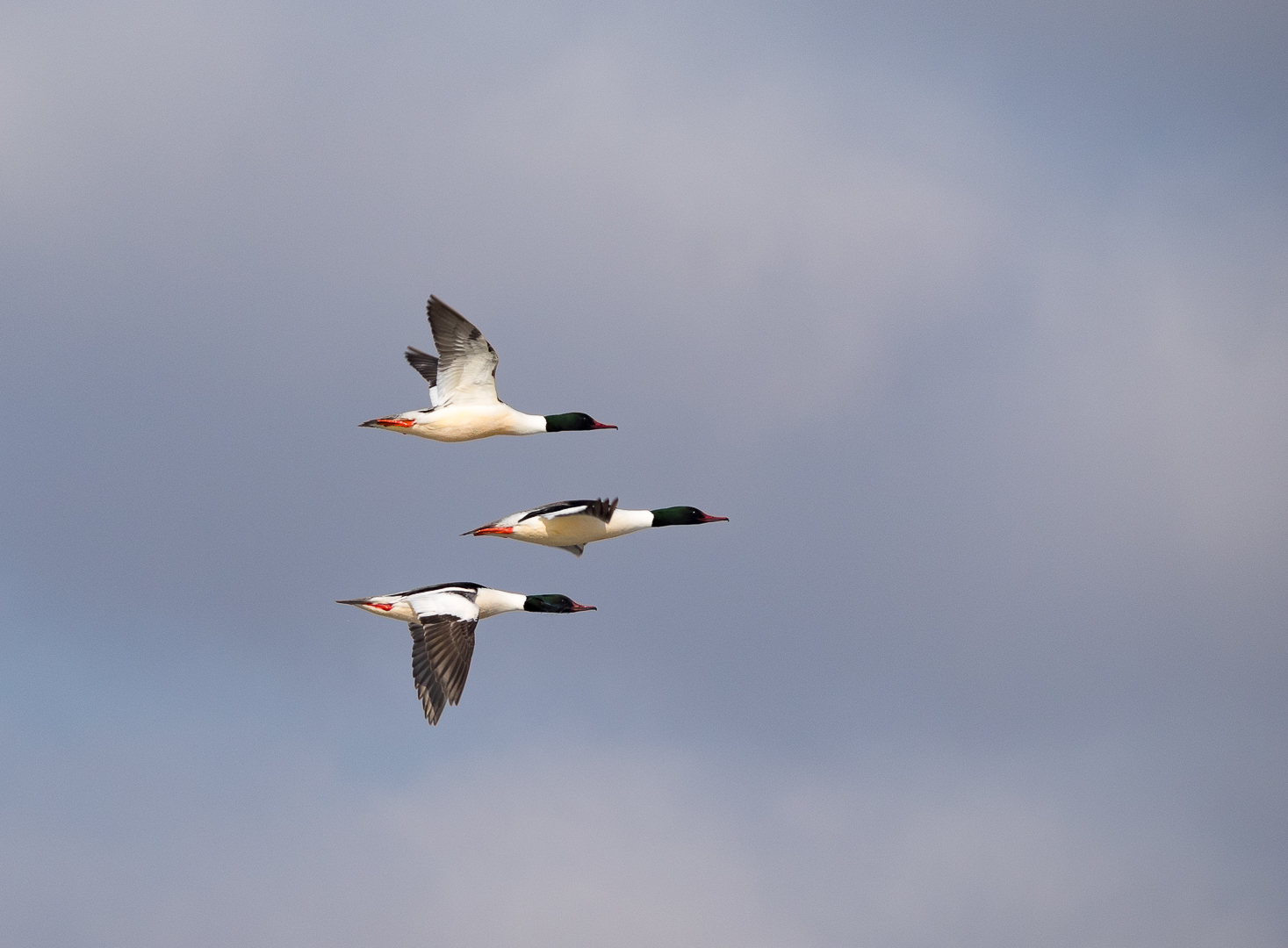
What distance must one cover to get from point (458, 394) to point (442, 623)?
11.7 ft

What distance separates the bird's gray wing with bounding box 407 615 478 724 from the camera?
105ft

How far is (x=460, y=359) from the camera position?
34188 millimetres

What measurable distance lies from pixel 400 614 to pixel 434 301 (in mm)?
4881

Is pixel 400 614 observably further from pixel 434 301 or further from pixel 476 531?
pixel 434 301

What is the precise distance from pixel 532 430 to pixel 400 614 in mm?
3453

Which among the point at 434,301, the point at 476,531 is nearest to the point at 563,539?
the point at 476,531

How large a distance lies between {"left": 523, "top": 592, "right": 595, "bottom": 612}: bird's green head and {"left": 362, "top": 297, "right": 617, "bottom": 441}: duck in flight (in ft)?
10.3

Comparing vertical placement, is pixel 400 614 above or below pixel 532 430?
below

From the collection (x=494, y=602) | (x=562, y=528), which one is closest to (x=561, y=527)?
(x=562, y=528)

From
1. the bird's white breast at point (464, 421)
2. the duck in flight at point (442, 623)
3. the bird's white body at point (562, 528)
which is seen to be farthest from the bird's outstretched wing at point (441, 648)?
the bird's white breast at point (464, 421)

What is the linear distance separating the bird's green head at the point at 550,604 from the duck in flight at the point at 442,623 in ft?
0.05

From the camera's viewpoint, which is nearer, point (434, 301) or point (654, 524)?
point (434, 301)

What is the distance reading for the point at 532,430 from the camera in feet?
116

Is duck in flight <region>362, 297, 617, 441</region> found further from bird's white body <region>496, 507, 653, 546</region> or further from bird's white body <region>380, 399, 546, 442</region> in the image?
bird's white body <region>496, 507, 653, 546</region>
